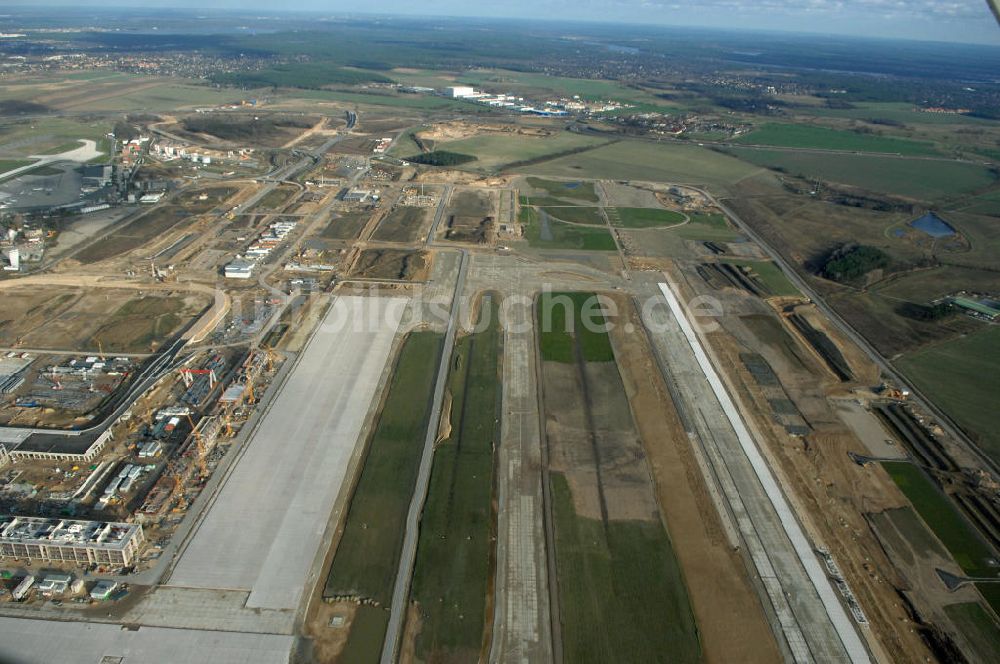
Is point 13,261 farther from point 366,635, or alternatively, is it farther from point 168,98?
point 168,98

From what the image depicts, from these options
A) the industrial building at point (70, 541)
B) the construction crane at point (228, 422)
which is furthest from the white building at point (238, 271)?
the industrial building at point (70, 541)

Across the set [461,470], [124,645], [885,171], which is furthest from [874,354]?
[885,171]

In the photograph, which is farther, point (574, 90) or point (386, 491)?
point (574, 90)

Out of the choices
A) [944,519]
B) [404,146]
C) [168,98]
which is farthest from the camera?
[168,98]

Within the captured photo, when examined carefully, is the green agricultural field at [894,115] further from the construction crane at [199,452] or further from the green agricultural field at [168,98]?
the construction crane at [199,452]

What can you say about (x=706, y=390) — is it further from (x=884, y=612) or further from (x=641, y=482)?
(x=884, y=612)

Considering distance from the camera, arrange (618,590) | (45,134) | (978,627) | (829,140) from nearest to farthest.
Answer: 1. (978,627)
2. (618,590)
3. (45,134)
4. (829,140)
